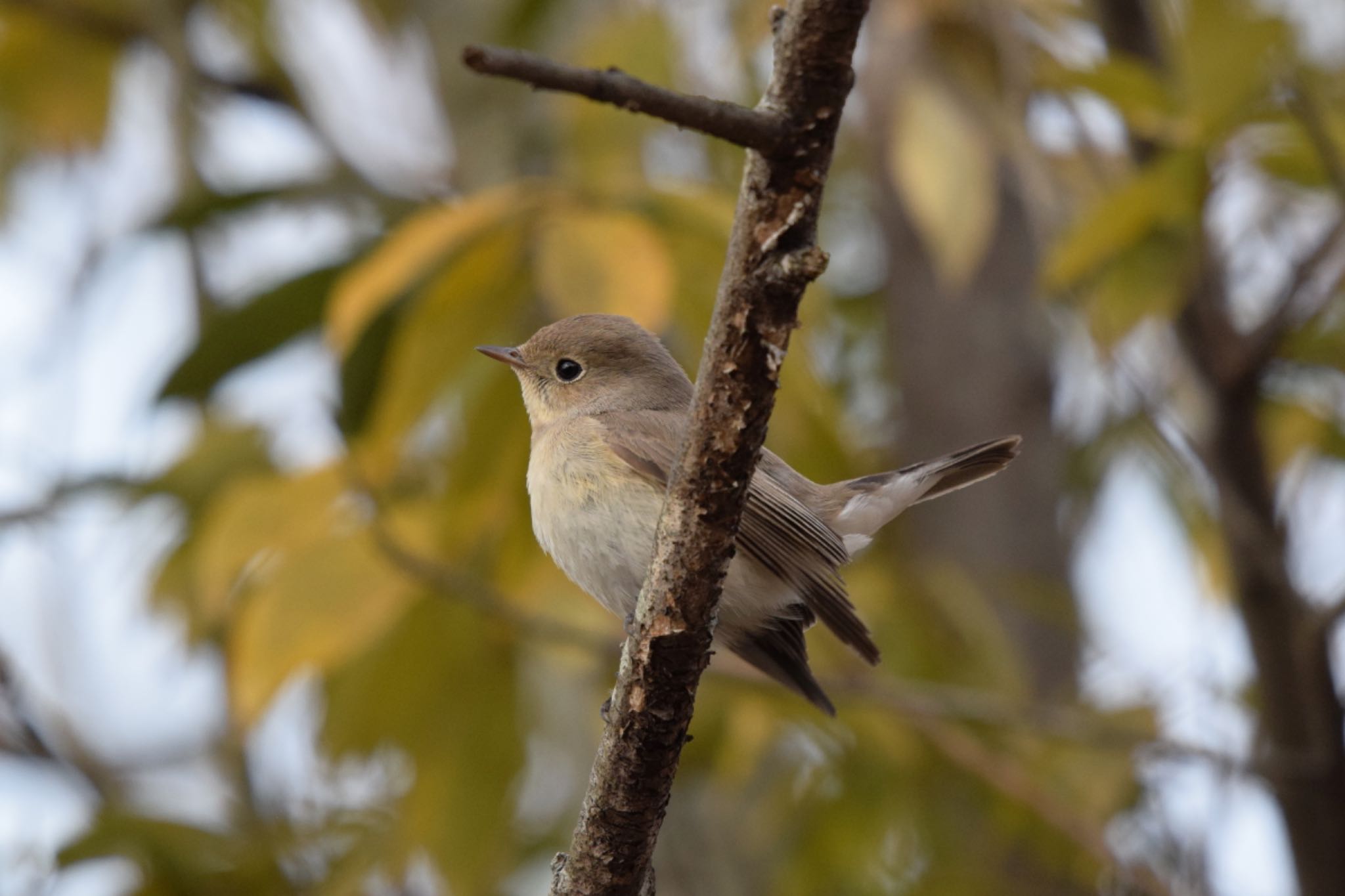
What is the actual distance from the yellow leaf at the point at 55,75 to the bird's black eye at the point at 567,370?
11.9 feet

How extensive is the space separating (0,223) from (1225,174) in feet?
18.6

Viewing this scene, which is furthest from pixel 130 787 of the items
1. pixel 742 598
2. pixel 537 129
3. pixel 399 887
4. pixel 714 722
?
pixel 742 598

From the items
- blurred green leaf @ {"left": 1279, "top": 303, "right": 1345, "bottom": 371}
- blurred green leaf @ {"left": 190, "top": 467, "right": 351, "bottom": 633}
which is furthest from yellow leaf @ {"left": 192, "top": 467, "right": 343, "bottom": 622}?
blurred green leaf @ {"left": 1279, "top": 303, "right": 1345, "bottom": 371}

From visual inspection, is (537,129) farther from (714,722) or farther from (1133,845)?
(1133,845)

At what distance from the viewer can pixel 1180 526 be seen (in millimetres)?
5766

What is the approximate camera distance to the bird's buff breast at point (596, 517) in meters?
2.99

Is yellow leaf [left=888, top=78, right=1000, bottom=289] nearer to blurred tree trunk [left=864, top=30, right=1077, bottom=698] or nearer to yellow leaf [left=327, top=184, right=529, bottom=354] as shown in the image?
yellow leaf [left=327, top=184, right=529, bottom=354]

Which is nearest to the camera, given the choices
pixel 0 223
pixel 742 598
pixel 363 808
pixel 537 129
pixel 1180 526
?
pixel 742 598

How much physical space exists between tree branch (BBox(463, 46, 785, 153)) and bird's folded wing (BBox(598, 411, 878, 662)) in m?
1.39

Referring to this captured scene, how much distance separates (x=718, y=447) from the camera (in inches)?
71.5

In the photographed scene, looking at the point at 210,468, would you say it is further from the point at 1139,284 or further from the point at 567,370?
the point at 1139,284

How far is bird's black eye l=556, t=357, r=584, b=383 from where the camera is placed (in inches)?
136

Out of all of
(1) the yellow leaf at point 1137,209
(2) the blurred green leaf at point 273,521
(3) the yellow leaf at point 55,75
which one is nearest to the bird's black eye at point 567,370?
(2) the blurred green leaf at point 273,521

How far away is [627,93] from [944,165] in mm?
2595
